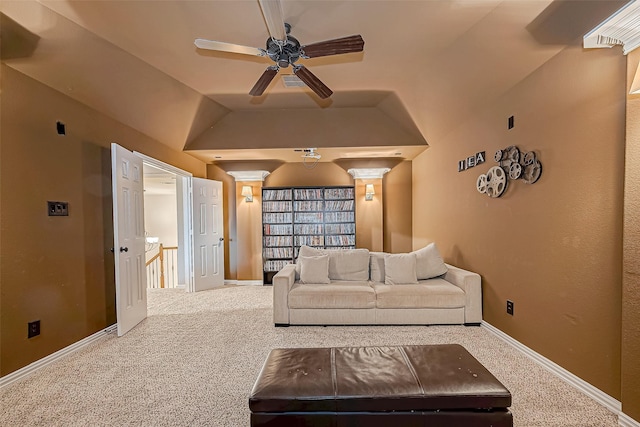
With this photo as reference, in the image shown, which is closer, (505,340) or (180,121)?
(505,340)

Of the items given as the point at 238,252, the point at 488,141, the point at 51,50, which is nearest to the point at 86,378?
the point at 51,50

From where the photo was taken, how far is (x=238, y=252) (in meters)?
5.77

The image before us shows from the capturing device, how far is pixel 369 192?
559 centimetres

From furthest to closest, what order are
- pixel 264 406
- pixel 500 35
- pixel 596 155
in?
pixel 500 35 → pixel 596 155 → pixel 264 406

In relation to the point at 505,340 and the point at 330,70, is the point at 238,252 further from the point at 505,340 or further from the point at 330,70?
the point at 505,340

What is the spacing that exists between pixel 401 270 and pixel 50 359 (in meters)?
3.57

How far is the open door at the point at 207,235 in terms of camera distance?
5.06 metres

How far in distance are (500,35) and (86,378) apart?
4.37 metres

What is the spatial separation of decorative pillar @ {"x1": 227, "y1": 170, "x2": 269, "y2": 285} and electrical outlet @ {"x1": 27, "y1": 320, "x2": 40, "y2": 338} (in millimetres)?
3370

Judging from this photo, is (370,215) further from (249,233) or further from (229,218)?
(229,218)

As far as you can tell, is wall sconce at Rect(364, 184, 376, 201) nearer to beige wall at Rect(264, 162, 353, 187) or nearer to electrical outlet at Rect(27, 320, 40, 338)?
beige wall at Rect(264, 162, 353, 187)

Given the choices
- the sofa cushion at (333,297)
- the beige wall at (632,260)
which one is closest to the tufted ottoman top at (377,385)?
the beige wall at (632,260)

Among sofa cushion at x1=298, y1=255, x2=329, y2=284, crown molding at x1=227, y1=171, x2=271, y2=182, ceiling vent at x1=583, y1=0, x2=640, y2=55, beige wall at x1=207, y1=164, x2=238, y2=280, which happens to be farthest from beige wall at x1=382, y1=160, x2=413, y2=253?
ceiling vent at x1=583, y1=0, x2=640, y2=55

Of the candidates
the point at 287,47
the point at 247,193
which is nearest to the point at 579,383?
the point at 287,47
